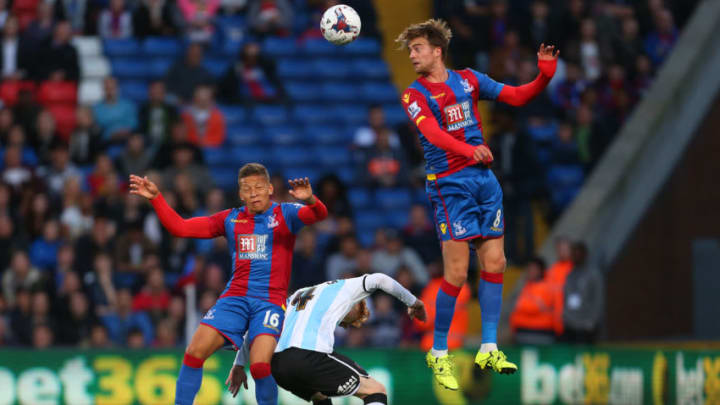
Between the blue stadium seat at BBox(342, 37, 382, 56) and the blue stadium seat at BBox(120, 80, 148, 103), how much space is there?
3.39 meters

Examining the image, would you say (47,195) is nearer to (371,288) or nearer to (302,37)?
(302,37)

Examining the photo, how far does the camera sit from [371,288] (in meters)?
10.2

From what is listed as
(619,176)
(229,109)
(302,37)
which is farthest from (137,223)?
(619,176)

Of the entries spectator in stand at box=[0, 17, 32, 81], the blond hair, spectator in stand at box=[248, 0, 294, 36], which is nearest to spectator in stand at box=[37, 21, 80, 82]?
spectator in stand at box=[0, 17, 32, 81]

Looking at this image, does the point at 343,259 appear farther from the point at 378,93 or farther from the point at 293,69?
the point at 293,69

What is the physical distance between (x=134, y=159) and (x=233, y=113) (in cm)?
238

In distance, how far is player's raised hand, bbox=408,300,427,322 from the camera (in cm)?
1033

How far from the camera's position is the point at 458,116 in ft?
32.3

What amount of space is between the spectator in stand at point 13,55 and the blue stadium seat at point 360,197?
4812 millimetres

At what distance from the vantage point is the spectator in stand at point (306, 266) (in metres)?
15.6

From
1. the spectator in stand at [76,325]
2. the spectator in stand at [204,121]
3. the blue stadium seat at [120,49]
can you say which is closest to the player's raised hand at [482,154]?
the spectator in stand at [76,325]

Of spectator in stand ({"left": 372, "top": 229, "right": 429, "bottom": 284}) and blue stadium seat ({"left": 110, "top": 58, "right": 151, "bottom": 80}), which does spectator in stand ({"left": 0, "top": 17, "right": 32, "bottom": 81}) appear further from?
spectator in stand ({"left": 372, "top": 229, "right": 429, "bottom": 284})

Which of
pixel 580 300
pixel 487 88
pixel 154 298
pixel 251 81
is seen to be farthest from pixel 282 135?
pixel 487 88

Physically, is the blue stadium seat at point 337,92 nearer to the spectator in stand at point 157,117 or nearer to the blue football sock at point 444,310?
the spectator in stand at point 157,117
